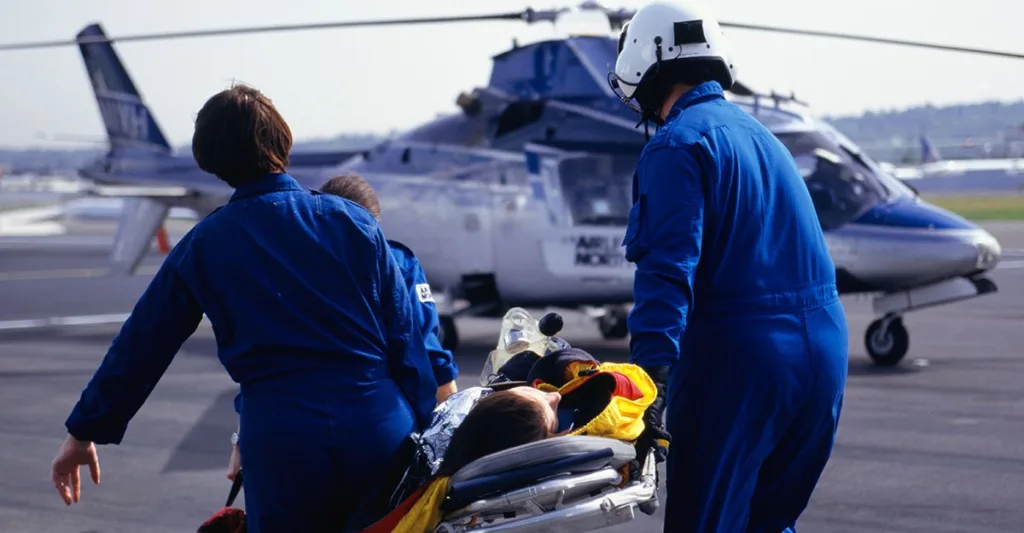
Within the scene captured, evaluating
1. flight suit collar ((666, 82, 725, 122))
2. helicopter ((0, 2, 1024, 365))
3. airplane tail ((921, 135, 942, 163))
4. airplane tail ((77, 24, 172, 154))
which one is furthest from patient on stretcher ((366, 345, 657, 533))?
airplane tail ((921, 135, 942, 163))

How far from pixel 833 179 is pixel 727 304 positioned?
772 cm

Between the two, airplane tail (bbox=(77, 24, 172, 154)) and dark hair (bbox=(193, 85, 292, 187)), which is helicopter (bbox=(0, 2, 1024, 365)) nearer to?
airplane tail (bbox=(77, 24, 172, 154))

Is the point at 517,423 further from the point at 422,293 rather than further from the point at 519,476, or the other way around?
the point at 422,293

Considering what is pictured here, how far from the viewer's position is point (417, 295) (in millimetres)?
4277

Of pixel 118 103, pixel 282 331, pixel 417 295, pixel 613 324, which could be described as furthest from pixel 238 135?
pixel 118 103

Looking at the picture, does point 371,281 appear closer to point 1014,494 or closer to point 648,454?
point 648,454

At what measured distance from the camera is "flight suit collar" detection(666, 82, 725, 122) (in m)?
3.65

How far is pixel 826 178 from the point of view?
35.7 ft

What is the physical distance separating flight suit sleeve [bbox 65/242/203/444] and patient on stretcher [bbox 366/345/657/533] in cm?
68

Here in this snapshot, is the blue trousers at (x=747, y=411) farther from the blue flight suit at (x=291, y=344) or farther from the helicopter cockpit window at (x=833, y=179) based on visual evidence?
the helicopter cockpit window at (x=833, y=179)

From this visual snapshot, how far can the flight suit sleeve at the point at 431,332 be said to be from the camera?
4.16m

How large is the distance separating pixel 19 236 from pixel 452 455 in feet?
145

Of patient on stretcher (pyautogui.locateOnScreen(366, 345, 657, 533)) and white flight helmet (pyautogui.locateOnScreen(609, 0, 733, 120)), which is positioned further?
white flight helmet (pyautogui.locateOnScreen(609, 0, 733, 120))

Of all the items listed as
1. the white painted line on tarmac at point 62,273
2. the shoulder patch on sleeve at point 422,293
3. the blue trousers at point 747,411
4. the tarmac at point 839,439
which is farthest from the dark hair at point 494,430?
the white painted line on tarmac at point 62,273
